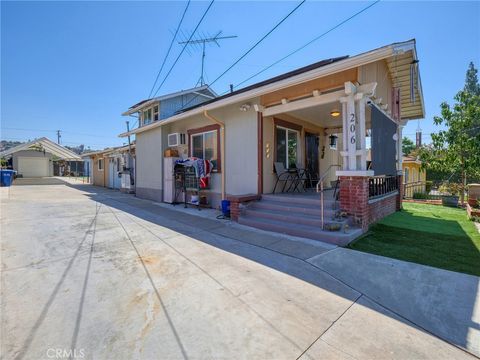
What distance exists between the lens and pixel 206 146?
29.7ft

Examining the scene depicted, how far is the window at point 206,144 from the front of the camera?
8.48 meters

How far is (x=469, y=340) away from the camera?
2018 mm

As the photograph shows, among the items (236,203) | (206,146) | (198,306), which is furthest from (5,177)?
(198,306)

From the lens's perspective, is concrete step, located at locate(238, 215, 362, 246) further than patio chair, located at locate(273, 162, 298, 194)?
No

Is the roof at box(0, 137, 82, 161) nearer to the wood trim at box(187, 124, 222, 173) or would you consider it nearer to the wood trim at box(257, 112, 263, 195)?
the wood trim at box(187, 124, 222, 173)

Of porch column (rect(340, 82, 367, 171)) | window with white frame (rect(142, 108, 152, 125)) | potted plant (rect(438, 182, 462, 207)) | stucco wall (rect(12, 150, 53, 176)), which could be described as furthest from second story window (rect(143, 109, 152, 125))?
stucco wall (rect(12, 150, 53, 176))

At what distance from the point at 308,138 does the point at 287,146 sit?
1.57m

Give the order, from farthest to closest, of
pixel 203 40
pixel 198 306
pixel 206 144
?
1. pixel 203 40
2. pixel 206 144
3. pixel 198 306

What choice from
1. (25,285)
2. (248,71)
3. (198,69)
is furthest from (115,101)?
(25,285)

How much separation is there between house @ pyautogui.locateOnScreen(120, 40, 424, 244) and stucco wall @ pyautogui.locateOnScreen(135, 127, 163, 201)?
9 centimetres

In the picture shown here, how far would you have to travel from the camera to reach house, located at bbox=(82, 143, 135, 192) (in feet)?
47.6

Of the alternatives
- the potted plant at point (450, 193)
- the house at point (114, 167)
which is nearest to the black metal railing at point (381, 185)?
the potted plant at point (450, 193)

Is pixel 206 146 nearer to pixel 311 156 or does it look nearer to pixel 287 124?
pixel 287 124

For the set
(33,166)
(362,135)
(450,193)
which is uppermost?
(33,166)
